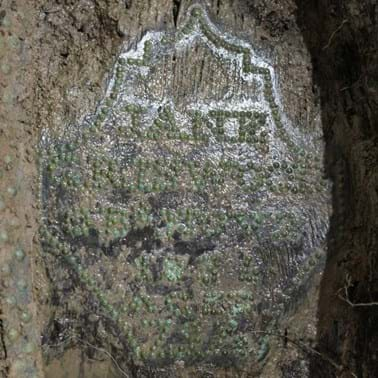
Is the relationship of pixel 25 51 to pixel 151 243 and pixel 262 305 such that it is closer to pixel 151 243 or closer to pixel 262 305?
pixel 151 243

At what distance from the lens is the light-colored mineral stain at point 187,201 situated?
1754 millimetres

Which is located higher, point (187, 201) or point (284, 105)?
point (284, 105)

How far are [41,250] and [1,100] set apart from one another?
0.34m

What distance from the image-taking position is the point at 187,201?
182 cm

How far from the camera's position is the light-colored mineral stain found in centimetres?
175

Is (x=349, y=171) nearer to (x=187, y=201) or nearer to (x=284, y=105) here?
(x=284, y=105)

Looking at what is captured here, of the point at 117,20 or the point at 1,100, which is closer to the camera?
the point at 1,100

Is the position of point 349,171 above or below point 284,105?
below

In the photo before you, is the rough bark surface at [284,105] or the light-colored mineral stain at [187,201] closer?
the rough bark surface at [284,105]


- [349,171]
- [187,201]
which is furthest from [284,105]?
[187,201]

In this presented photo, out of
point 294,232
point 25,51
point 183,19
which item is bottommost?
point 294,232

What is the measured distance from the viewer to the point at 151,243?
5.88 feet

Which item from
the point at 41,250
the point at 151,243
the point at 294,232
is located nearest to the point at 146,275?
the point at 151,243

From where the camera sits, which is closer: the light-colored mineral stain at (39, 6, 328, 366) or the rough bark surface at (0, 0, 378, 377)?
the rough bark surface at (0, 0, 378, 377)
